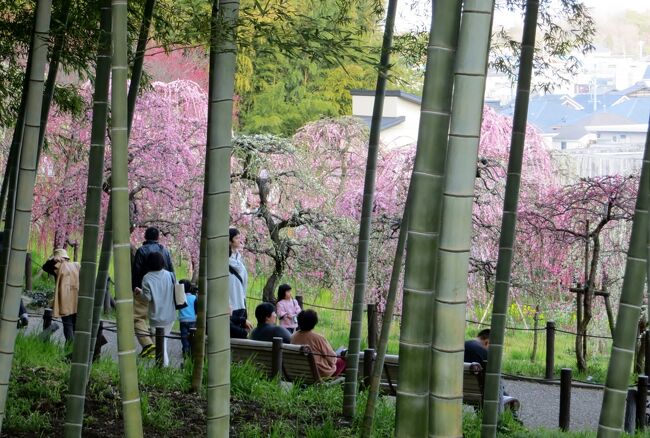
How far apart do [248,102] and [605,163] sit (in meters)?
8.61

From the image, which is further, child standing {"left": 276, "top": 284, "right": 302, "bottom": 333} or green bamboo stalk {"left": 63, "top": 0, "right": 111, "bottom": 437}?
child standing {"left": 276, "top": 284, "right": 302, "bottom": 333}

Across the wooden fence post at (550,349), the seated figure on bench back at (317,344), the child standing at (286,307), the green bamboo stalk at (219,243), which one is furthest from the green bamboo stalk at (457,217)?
the wooden fence post at (550,349)

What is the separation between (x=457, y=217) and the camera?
2.29 meters

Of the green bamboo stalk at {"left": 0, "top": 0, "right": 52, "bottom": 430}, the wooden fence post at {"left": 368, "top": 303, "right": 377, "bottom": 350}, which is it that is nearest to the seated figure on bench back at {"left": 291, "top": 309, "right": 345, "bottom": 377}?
the wooden fence post at {"left": 368, "top": 303, "right": 377, "bottom": 350}

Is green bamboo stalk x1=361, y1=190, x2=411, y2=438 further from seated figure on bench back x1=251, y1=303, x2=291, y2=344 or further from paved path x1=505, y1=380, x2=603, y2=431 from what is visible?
paved path x1=505, y1=380, x2=603, y2=431

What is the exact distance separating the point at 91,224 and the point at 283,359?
3.07m

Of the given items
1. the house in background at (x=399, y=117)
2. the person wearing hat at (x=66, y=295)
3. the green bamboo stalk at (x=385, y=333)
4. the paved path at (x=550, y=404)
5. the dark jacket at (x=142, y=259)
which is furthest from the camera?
the house in background at (x=399, y=117)

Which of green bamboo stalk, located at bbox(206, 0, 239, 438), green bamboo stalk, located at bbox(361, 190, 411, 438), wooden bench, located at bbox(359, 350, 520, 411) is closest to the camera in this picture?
green bamboo stalk, located at bbox(206, 0, 239, 438)

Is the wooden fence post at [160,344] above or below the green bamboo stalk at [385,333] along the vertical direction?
below

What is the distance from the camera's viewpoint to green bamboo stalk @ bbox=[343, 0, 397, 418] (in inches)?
195

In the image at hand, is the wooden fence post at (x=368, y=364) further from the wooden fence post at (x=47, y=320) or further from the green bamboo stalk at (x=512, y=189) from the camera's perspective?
the wooden fence post at (x=47, y=320)

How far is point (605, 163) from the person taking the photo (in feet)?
53.5

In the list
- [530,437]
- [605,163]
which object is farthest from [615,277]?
[530,437]

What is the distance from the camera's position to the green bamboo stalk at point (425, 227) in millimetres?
2436
